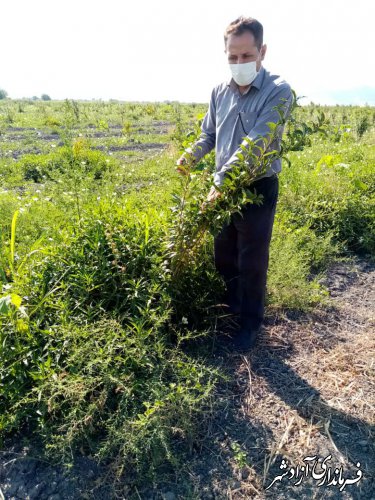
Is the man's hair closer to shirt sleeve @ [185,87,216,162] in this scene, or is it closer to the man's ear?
the man's ear

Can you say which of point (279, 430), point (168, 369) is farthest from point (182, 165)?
point (279, 430)

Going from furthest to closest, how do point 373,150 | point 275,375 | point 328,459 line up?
point 373,150 → point 275,375 → point 328,459

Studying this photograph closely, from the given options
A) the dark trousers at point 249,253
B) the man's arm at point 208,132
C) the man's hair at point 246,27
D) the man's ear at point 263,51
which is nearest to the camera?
the man's hair at point 246,27

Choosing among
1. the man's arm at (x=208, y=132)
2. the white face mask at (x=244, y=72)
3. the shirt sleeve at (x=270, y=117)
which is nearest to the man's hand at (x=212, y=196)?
the shirt sleeve at (x=270, y=117)

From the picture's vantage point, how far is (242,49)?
2135 mm

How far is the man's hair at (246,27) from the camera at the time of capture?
2.08m

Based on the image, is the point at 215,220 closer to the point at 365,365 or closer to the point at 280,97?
the point at 280,97

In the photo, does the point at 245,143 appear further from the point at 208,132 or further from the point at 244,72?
the point at 208,132

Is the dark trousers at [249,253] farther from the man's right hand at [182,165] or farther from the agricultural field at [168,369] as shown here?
the man's right hand at [182,165]

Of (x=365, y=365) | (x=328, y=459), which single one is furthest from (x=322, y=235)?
(x=328, y=459)

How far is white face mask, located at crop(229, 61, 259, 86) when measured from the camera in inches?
84.7

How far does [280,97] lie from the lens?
215cm

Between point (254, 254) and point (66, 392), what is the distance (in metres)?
1.31

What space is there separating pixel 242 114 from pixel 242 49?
34cm
